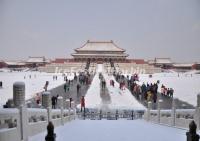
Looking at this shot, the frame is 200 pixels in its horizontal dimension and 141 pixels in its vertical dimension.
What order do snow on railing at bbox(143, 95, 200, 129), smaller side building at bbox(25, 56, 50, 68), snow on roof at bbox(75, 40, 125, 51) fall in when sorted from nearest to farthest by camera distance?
snow on railing at bbox(143, 95, 200, 129), smaller side building at bbox(25, 56, 50, 68), snow on roof at bbox(75, 40, 125, 51)

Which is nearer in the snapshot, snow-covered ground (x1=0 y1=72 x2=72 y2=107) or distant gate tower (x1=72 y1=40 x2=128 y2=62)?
snow-covered ground (x1=0 y1=72 x2=72 y2=107)

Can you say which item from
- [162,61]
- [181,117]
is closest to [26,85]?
[181,117]

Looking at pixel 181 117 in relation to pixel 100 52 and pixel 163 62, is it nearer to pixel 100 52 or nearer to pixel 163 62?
pixel 100 52

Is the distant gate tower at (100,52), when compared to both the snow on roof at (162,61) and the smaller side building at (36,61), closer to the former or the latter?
the smaller side building at (36,61)

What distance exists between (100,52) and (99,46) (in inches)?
65.6

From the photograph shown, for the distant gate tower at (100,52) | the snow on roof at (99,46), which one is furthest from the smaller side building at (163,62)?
the snow on roof at (99,46)

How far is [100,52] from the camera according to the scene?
5275cm

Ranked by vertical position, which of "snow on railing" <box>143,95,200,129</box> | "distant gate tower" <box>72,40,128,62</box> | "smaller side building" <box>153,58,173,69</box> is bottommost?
"snow on railing" <box>143,95,200,129</box>

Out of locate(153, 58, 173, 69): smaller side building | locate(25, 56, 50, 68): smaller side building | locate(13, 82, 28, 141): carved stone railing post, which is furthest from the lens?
locate(153, 58, 173, 69): smaller side building

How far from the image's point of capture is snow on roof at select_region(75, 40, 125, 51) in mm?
52938

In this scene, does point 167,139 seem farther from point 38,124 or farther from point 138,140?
point 38,124

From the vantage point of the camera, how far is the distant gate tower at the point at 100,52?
51188 millimetres

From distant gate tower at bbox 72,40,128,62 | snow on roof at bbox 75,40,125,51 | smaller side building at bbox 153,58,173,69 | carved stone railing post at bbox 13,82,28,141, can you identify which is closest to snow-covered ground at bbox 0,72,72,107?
carved stone railing post at bbox 13,82,28,141

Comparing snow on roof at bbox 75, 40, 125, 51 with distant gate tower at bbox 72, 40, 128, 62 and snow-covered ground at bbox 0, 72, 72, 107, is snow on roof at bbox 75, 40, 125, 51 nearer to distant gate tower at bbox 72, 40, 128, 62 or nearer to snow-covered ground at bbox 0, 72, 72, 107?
distant gate tower at bbox 72, 40, 128, 62
